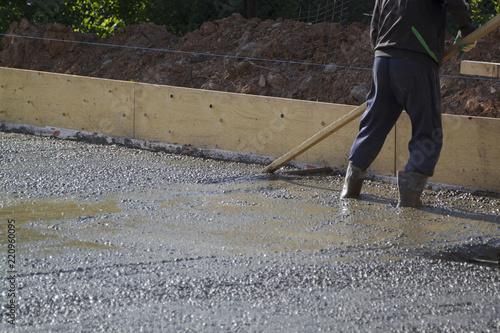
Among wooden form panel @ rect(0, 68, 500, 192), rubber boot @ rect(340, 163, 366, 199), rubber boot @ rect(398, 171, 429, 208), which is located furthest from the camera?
wooden form panel @ rect(0, 68, 500, 192)

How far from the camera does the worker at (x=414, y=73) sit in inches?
207

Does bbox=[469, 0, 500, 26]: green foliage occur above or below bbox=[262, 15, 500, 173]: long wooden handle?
above

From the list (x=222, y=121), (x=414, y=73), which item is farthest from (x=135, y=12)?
(x=414, y=73)

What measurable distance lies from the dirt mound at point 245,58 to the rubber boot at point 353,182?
72.1 inches

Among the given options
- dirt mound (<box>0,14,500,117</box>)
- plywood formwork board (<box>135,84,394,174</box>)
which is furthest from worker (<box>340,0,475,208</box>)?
dirt mound (<box>0,14,500,117</box>)

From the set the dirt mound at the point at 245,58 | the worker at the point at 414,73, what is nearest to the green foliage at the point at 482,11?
the dirt mound at the point at 245,58

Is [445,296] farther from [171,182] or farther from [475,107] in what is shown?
[475,107]

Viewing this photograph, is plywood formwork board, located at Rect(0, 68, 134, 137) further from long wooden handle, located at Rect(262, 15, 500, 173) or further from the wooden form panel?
long wooden handle, located at Rect(262, 15, 500, 173)

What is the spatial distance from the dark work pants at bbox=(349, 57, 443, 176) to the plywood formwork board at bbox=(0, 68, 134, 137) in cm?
351

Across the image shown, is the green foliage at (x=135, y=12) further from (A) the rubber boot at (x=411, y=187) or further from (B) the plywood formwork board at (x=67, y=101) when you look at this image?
(A) the rubber boot at (x=411, y=187)

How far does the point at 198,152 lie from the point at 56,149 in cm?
161

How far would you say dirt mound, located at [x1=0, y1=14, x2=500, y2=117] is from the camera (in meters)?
7.55

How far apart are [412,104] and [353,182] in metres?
0.88

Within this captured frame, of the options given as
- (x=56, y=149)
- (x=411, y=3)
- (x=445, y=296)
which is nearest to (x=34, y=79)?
(x=56, y=149)
